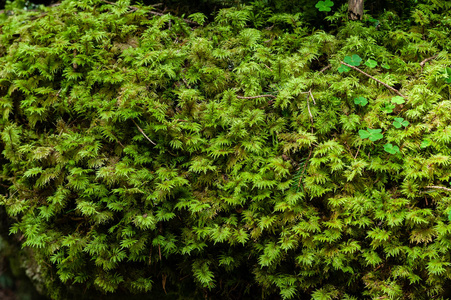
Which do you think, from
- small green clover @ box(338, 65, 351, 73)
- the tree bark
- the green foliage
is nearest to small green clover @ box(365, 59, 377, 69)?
the green foliage

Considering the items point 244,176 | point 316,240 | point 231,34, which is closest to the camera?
point 316,240

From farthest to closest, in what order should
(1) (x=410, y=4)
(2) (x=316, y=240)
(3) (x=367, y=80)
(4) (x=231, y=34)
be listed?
1. (1) (x=410, y=4)
2. (4) (x=231, y=34)
3. (3) (x=367, y=80)
4. (2) (x=316, y=240)

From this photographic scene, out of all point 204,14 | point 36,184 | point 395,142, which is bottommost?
point 36,184

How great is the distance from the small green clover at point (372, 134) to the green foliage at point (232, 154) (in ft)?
0.04

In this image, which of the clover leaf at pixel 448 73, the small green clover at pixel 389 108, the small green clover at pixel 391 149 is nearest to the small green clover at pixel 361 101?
the small green clover at pixel 389 108

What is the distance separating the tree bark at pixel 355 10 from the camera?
9.10 ft

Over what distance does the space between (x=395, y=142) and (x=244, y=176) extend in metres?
1.03

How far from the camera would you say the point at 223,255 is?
2.18m

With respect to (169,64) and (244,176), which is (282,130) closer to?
(244,176)

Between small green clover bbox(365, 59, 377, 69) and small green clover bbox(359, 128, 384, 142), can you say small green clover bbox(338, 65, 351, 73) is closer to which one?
small green clover bbox(365, 59, 377, 69)

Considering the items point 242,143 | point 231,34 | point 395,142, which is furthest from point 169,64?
point 395,142

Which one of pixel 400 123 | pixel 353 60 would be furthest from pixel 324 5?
pixel 400 123

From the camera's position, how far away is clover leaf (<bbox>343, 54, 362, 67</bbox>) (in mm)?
2436

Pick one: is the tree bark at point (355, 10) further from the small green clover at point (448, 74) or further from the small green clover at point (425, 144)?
the small green clover at point (425, 144)
